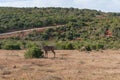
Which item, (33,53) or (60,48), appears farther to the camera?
(60,48)

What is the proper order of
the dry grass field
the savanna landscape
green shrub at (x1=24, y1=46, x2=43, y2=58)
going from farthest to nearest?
green shrub at (x1=24, y1=46, x2=43, y2=58)
the savanna landscape
the dry grass field

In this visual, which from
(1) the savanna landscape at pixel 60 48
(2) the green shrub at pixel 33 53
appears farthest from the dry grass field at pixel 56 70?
(2) the green shrub at pixel 33 53

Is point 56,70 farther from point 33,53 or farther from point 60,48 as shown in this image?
point 60,48

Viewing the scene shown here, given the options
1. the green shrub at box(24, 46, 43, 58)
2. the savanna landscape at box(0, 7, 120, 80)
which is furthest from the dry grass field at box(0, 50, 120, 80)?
the green shrub at box(24, 46, 43, 58)

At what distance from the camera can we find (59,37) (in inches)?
2859

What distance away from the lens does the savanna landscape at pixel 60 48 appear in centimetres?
2223

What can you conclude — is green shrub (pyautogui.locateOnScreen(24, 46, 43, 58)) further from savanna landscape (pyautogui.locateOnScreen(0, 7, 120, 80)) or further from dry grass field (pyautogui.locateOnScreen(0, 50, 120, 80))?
dry grass field (pyautogui.locateOnScreen(0, 50, 120, 80))

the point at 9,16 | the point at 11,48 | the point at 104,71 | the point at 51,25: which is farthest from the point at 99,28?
the point at 104,71

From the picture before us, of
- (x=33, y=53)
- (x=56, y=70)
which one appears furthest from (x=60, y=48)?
(x=56, y=70)

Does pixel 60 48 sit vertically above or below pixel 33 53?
below

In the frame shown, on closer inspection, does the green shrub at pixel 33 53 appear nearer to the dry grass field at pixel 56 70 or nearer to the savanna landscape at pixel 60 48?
the savanna landscape at pixel 60 48

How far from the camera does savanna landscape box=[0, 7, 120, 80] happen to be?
2223cm

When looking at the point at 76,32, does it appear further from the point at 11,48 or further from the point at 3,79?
the point at 3,79

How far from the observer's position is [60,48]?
46656mm
